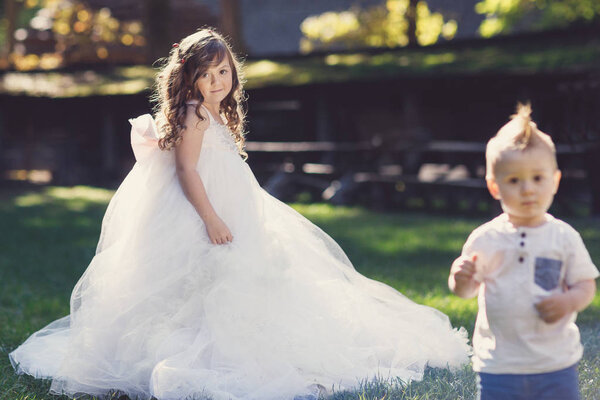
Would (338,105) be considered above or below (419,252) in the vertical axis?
above

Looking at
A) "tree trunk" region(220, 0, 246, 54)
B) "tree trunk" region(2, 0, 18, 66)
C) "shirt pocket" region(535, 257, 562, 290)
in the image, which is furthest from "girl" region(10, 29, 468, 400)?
"tree trunk" region(2, 0, 18, 66)

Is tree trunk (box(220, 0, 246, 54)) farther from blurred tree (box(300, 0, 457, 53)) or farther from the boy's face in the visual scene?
the boy's face

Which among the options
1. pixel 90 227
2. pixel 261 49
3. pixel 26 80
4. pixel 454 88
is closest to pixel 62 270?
pixel 90 227

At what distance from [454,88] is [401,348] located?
11255mm

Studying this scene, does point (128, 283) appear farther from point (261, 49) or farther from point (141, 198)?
point (261, 49)

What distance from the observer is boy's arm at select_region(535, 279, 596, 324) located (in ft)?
8.55

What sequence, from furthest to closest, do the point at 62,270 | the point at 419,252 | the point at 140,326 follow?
the point at 419,252, the point at 62,270, the point at 140,326

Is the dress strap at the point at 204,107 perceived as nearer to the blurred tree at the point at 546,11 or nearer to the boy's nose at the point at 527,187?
the boy's nose at the point at 527,187

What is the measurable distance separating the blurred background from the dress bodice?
8518mm

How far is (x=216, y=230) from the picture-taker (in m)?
4.01

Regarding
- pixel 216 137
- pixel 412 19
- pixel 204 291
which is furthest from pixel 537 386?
pixel 412 19

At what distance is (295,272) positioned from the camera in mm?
4312

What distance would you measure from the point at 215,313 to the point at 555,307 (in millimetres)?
1837

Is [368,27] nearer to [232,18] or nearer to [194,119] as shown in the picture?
[232,18]
